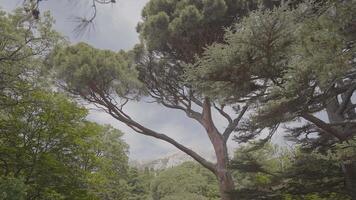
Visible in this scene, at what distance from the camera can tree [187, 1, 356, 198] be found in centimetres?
386

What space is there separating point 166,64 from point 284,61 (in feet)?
21.7

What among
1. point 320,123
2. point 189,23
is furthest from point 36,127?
point 320,123

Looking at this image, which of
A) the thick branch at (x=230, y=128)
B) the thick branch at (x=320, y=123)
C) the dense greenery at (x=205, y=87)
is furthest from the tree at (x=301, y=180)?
the thick branch at (x=230, y=128)

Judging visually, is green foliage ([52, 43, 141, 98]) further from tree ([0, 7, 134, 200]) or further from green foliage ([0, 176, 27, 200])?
green foliage ([0, 176, 27, 200])

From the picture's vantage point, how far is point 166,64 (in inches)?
458

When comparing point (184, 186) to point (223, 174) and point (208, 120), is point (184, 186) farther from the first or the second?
point (223, 174)

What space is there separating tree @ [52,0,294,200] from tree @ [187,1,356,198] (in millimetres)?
3947

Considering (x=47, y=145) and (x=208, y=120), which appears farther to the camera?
(x=208, y=120)

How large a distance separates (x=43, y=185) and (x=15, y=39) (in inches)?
115

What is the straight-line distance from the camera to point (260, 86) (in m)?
5.80

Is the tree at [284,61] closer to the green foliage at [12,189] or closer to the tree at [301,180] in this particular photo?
the tree at [301,180]

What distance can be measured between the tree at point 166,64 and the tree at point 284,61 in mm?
3947

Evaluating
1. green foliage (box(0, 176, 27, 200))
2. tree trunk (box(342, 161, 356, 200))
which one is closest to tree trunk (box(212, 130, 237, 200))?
tree trunk (box(342, 161, 356, 200))

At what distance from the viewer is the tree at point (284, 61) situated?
3855mm
